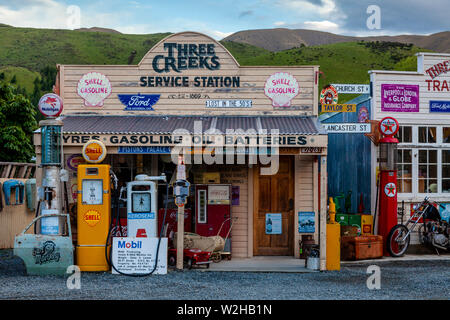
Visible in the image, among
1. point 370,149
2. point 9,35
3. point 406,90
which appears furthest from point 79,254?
point 9,35

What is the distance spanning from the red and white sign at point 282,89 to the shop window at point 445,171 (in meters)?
4.76

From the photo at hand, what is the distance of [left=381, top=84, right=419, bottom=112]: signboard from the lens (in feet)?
47.0

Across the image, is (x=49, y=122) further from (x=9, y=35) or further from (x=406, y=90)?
(x=9, y=35)

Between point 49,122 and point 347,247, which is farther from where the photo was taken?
point 347,247

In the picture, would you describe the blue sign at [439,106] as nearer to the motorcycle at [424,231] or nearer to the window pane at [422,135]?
the window pane at [422,135]

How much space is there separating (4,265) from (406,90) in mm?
10722

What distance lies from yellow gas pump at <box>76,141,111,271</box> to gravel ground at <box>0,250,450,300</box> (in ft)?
1.58

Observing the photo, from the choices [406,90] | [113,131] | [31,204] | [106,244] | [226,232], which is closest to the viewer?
[106,244]

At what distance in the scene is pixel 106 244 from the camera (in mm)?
10656

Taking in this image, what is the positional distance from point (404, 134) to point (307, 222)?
394 centimetres

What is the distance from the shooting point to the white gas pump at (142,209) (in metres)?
10.9

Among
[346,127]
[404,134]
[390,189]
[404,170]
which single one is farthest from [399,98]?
[346,127]

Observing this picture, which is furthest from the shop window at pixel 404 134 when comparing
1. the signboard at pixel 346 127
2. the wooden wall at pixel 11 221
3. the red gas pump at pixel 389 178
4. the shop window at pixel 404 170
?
the wooden wall at pixel 11 221

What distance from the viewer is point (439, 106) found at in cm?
1462
